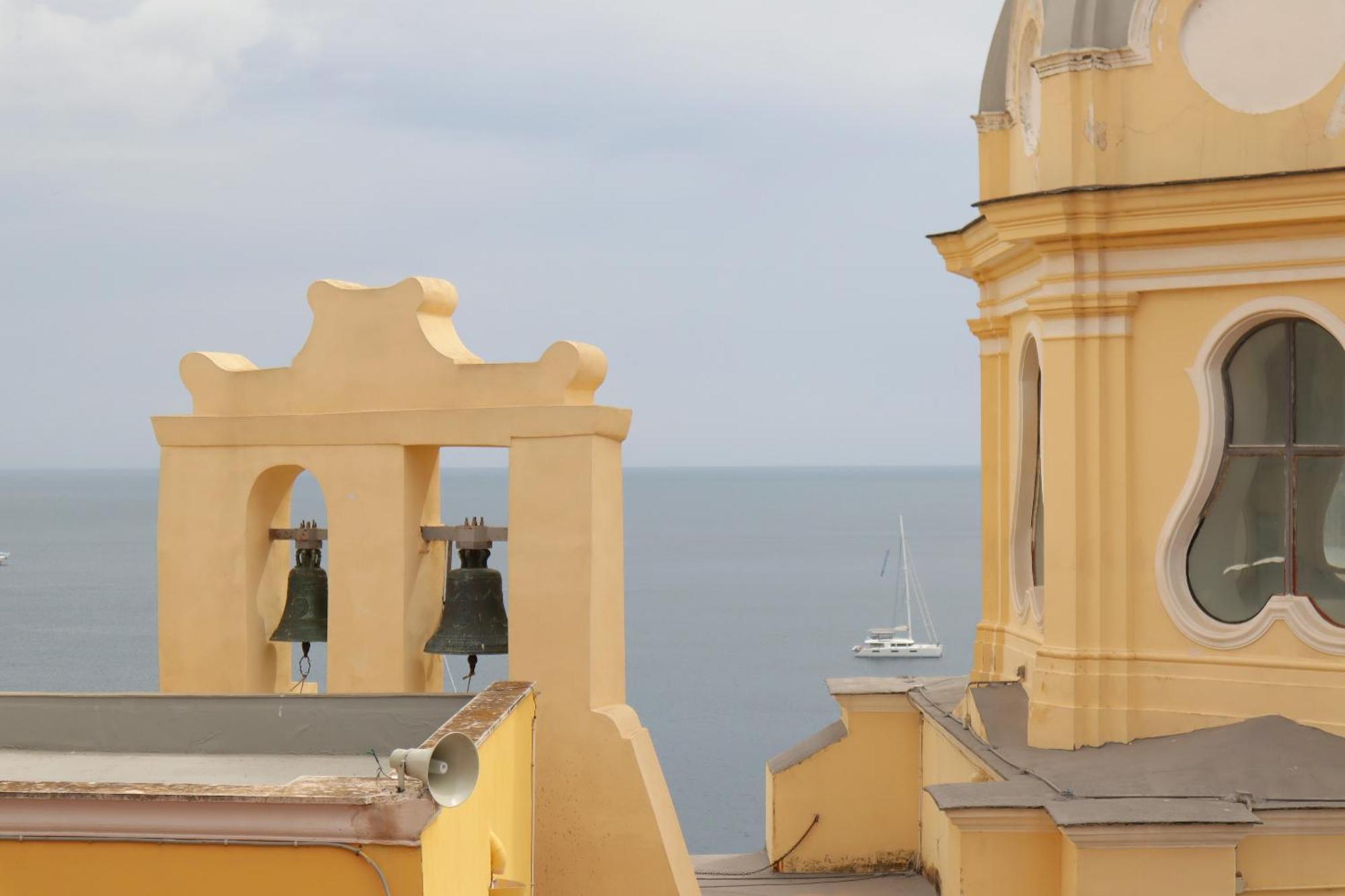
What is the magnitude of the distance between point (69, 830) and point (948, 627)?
88.2 metres

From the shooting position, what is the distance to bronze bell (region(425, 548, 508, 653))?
1006 centimetres

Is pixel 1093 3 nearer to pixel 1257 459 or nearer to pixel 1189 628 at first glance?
pixel 1257 459

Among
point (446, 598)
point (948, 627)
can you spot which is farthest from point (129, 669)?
point (446, 598)

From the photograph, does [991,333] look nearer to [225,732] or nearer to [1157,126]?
[1157,126]

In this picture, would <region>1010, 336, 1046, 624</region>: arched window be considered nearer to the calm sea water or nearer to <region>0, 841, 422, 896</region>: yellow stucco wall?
<region>0, 841, 422, 896</region>: yellow stucco wall

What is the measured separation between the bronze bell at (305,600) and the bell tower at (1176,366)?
5066mm

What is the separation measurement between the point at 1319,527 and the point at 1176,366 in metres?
1.45

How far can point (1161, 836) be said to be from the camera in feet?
32.7

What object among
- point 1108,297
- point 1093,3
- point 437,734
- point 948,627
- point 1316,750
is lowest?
point 948,627

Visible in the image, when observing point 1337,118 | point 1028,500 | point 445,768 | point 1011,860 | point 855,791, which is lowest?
point 855,791

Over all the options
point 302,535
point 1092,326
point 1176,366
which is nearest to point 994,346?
point 1092,326

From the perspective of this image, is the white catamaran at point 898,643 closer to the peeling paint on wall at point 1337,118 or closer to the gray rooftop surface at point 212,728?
the peeling paint on wall at point 1337,118

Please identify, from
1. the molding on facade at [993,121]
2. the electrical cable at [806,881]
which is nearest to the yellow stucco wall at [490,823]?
the electrical cable at [806,881]

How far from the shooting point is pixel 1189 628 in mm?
11992
